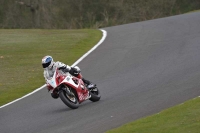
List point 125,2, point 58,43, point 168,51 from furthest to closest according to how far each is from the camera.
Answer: point 125,2
point 58,43
point 168,51

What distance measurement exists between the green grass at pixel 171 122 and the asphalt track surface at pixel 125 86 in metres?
0.61

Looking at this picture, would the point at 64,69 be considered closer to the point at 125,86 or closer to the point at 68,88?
the point at 68,88

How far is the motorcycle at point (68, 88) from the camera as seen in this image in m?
12.2

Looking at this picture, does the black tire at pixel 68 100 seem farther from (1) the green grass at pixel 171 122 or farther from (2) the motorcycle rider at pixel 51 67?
(1) the green grass at pixel 171 122

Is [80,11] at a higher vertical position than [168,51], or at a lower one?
lower

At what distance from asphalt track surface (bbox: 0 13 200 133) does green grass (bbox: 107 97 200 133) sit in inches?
24.2

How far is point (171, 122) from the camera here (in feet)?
29.4

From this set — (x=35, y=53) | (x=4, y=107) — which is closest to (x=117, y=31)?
(x=35, y=53)

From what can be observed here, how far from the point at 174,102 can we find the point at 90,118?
Answer: 167cm

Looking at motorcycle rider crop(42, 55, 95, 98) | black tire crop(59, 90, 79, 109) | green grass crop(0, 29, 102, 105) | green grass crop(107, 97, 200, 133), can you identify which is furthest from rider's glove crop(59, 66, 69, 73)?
green grass crop(0, 29, 102, 105)

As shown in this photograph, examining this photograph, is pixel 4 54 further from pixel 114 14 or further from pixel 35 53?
pixel 114 14

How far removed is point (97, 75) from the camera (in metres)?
16.8

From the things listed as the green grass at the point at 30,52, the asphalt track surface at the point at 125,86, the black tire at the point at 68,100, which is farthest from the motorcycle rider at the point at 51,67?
the green grass at the point at 30,52

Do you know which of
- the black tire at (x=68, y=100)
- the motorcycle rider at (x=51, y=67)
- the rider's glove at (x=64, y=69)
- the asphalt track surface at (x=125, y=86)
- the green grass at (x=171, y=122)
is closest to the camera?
the green grass at (x=171, y=122)
